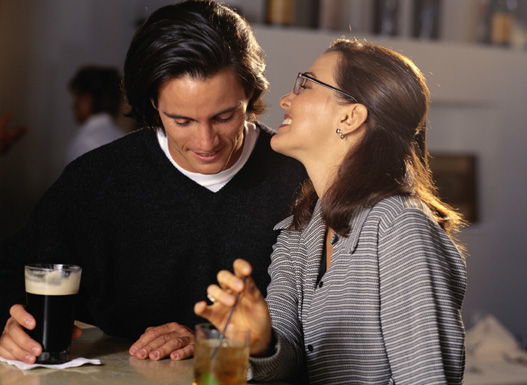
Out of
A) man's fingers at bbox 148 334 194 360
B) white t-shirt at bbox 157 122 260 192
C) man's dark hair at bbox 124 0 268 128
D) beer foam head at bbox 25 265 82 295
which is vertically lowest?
man's fingers at bbox 148 334 194 360

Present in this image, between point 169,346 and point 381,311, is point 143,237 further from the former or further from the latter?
point 381,311

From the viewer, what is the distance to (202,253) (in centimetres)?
182

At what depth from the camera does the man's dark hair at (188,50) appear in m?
1.69

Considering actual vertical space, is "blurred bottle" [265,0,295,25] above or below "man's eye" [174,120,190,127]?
above

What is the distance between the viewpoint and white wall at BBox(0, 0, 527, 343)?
13.4 ft

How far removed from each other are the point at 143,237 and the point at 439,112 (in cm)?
283

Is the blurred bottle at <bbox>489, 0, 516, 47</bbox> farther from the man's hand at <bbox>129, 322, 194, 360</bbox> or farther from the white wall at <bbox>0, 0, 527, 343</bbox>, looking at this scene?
the man's hand at <bbox>129, 322, 194, 360</bbox>

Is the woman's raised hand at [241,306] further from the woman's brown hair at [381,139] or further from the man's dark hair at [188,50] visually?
the man's dark hair at [188,50]

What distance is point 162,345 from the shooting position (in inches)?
57.6

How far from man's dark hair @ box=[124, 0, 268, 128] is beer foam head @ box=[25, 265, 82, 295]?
59 cm

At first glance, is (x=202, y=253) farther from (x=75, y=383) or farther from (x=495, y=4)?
(x=495, y=4)

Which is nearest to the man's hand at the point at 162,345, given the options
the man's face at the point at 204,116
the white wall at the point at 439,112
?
the man's face at the point at 204,116

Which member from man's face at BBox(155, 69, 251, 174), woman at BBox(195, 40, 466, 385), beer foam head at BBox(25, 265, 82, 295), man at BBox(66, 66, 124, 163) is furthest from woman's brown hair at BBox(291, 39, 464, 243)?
man at BBox(66, 66, 124, 163)

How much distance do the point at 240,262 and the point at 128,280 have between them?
2.78 ft
